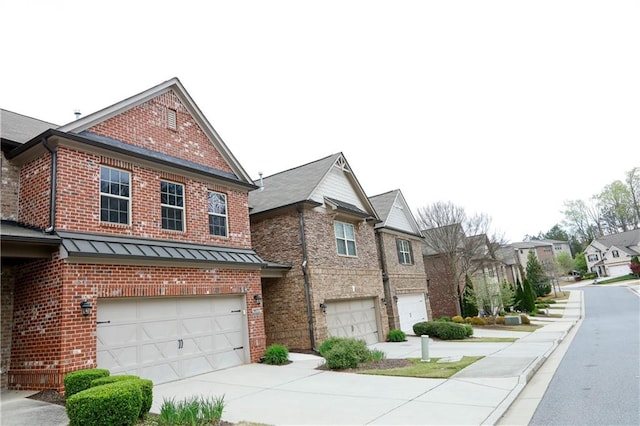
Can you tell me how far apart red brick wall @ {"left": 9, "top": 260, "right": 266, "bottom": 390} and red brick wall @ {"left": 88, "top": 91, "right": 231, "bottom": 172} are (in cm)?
403

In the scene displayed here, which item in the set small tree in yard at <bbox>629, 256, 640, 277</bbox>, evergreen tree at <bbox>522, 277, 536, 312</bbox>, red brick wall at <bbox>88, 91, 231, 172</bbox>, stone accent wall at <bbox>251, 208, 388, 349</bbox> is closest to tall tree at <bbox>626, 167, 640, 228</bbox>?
small tree in yard at <bbox>629, 256, 640, 277</bbox>

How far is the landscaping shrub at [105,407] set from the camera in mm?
6133

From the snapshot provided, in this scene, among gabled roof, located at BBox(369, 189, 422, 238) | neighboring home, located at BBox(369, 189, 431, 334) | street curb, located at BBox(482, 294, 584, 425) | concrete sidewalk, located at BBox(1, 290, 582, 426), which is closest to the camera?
street curb, located at BBox(482, 294, 584, 425)

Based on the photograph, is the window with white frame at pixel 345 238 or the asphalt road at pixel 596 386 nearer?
the asphalt road at pixel 596 386

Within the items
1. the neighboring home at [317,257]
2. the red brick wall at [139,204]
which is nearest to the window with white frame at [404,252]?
the neighboring home at [317,257]

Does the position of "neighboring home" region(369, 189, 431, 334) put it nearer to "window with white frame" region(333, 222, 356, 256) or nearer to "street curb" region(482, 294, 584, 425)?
"window with white frame" region(333, 222, 356, 256)

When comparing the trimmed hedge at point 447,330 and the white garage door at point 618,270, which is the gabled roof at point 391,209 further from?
the white garage door at point 618,270

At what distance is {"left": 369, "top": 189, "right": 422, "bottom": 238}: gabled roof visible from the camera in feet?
81.0

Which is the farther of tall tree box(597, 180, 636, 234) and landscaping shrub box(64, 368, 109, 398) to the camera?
tall tree box(597, 180, 636, 234)

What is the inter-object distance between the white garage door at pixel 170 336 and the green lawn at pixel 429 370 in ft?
14.6

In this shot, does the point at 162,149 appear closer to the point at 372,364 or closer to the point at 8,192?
the point at 8,192

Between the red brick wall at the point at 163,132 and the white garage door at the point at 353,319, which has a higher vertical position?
the red brick wall at the point at 163,132

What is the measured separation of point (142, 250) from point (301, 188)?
874 cm

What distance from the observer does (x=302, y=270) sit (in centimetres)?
1667
